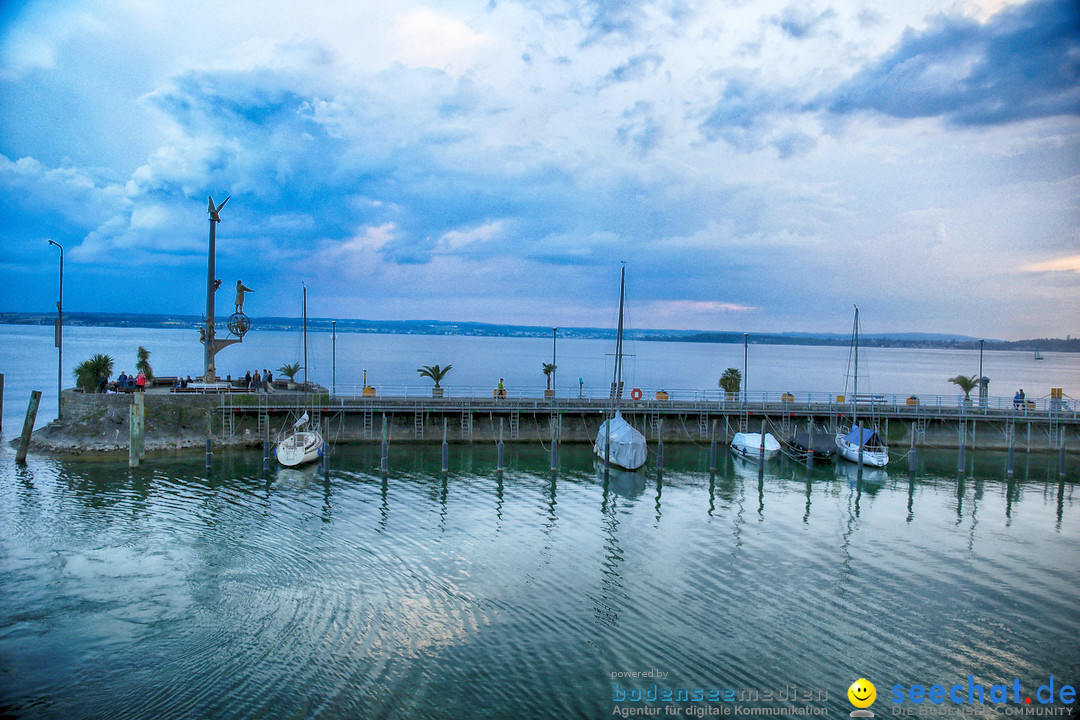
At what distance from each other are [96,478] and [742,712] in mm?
31671

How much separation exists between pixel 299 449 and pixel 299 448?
8 centimetres

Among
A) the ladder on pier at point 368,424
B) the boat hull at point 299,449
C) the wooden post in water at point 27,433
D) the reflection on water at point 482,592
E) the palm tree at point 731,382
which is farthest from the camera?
the palm tree at point 731,382

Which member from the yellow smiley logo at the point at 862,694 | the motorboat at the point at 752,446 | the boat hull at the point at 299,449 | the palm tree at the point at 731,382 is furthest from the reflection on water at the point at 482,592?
the palm tree at the point at 731,382

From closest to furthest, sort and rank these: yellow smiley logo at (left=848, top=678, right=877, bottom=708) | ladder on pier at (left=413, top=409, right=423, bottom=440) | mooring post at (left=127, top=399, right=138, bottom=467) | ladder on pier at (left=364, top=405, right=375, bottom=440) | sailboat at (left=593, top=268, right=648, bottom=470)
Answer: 1. yellow smiley logo at (left=848, top=678, right=877, bottom=708)
2. mooring post at (left=127, top=399, right=138, bottom=467)
3. sailboat at (left=593, top=268, right=648, bottom=470)
4. ladder on pier at (left=364, top=405, right=375, bottom=440)
5. ladder on pier at (left=413, top=409, right=423, bottom=440)

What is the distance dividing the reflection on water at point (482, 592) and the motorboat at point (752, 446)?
9953 mm

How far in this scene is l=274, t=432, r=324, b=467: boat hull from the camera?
37406 mm

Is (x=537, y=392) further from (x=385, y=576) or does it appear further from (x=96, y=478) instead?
(x=385, y=576)

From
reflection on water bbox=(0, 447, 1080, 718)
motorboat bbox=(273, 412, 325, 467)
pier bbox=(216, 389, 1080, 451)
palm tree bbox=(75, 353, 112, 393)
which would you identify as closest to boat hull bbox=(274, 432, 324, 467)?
motorboat bbox=(273, 412, 325, 467)

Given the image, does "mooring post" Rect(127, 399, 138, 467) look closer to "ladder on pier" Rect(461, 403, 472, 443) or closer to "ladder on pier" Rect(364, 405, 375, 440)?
"ladder on pier" Rect(364, 405, 375, 440)

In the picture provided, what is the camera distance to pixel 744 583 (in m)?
22.0

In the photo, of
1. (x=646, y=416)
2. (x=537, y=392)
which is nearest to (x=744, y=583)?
(x=646, y=416)

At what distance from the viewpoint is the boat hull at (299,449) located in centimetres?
3741

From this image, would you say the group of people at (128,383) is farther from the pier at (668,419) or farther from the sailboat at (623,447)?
the sailboat at (623,447)

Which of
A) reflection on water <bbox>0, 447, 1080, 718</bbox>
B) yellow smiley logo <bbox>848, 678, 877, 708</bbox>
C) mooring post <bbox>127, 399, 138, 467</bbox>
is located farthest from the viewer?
mooring post <bbox>127, 399, 138, 467</bbox>
